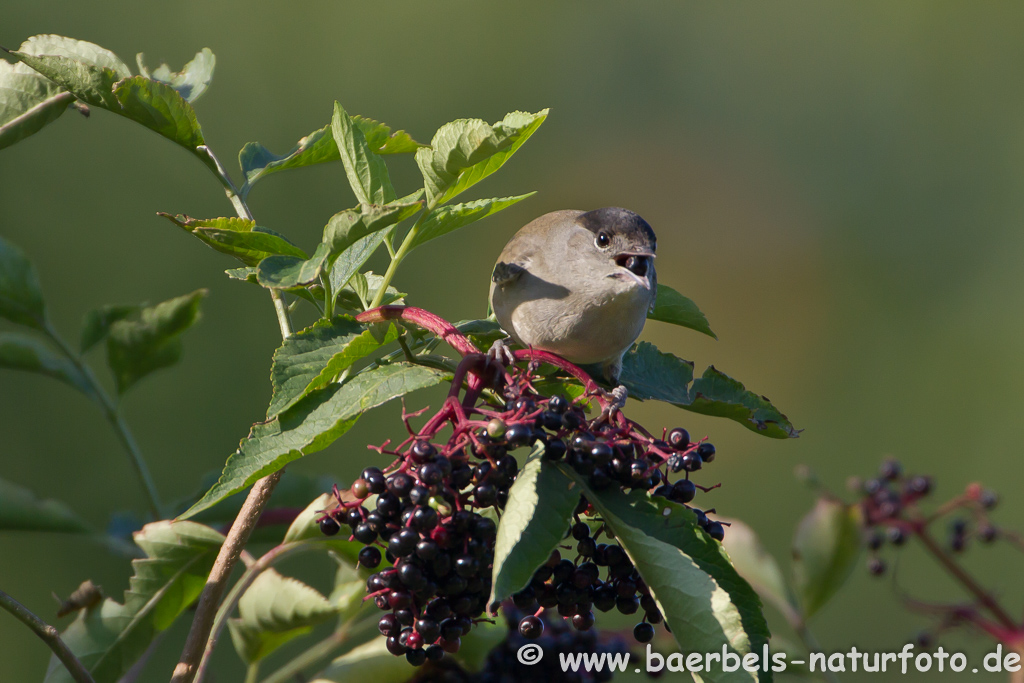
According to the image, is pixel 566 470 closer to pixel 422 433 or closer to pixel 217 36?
pixel 422 433

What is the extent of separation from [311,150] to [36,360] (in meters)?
0.92

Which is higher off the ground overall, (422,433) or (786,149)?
(786,149)

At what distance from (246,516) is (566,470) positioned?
535 mm

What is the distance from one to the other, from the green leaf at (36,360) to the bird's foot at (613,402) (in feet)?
4.48

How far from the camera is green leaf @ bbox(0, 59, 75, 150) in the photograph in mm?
1650

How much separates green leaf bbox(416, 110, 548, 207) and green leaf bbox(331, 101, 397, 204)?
121 mm

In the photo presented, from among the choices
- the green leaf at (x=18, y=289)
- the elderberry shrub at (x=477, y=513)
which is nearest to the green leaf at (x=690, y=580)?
the elderberry shrub at (x=477, y=513)

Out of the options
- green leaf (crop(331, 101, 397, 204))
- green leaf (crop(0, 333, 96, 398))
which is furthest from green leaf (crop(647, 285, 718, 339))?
green leaf (crop(0, 333, 96, 398))

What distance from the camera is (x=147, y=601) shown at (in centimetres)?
160

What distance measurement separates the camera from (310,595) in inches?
65.9

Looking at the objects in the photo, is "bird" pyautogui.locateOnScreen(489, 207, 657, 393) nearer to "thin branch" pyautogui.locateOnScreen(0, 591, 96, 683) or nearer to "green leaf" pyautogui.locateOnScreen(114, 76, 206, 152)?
"green leaf" pyautogui.locateOnScreen(114, 76, 206, 152)

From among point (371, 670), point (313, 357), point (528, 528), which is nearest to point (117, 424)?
point (371, 670)

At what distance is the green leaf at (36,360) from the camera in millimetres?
2035

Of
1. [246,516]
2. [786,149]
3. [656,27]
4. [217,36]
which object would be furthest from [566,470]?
[656,27]
